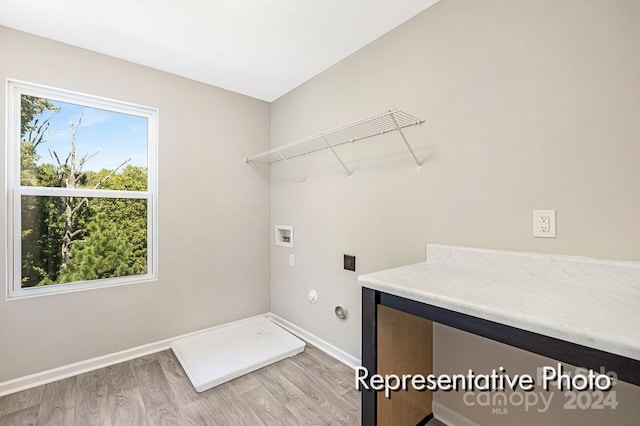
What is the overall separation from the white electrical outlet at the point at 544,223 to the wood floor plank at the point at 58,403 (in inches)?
100.0

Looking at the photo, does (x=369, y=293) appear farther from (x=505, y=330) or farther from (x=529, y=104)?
(x=529, y=104)

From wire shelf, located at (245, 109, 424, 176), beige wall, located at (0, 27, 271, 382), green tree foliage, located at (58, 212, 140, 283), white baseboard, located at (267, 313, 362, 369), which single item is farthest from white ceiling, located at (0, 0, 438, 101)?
white baseboard, located at (267, 313, 362, 369)

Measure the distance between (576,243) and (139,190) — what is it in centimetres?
279

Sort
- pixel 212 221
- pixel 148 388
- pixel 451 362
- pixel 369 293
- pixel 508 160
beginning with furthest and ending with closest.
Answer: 1. pixel 212 221
2. pixel 148 388
3. pixel 451 362
4. pixel 508 160
5. pixel 369 293

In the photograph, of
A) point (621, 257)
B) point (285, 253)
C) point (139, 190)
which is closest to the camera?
point (621, 257)

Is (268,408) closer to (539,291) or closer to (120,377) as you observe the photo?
(120,377)

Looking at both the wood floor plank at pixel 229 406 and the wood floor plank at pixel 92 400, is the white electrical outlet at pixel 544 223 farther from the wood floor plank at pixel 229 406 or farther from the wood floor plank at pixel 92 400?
the wood floor plank at pixel 92 400

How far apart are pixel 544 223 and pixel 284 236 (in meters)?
2.11

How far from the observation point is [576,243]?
3.76 feet

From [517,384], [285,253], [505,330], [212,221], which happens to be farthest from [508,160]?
A: [212,221]

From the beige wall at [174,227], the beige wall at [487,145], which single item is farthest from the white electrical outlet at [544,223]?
the beige wall at [174,227]

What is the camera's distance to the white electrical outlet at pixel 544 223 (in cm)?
120

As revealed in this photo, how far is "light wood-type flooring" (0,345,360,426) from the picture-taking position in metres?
1.58

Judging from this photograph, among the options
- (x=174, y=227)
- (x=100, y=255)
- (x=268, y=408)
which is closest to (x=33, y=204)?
(x=100, y=255)
